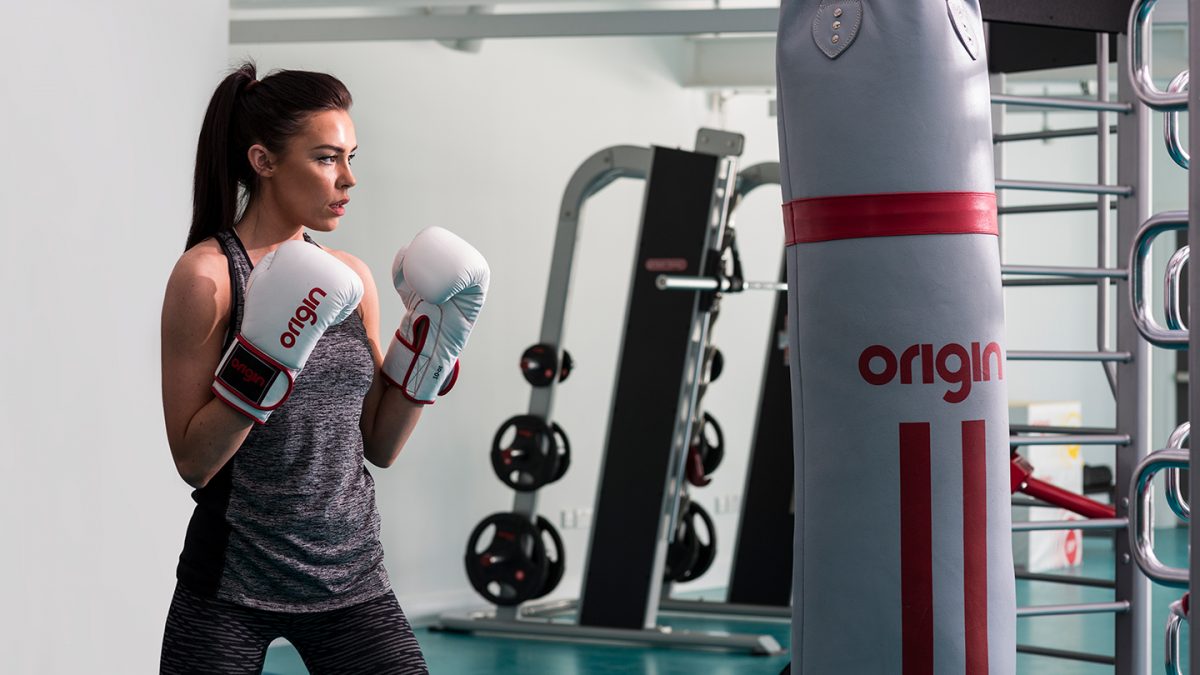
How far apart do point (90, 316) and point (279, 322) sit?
1.72 meters

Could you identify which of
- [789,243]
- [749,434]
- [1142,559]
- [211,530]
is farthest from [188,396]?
[749,434]

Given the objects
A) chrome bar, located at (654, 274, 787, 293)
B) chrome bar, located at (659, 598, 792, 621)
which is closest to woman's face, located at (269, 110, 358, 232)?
chrome bar, located at (654, 274, 787, 293)

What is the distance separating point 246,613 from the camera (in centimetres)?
210

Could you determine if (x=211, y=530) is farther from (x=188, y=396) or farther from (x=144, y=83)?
(x=144, y=83)

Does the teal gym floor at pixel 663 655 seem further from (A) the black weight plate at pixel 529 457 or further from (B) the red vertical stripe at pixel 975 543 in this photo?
(B) the red vertical stripe at pixel 975 543

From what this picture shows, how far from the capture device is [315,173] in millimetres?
2207

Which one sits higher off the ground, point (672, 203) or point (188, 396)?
point (672, 203)

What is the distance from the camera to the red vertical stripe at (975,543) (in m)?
1.98

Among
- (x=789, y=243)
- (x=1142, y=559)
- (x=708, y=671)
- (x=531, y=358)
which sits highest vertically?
(x=531, y=358)

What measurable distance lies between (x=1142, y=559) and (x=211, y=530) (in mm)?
1481

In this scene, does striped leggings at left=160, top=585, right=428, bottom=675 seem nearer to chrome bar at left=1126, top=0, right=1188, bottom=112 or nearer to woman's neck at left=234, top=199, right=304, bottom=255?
woman's neck at left=234, top=199, right=304, bottom=255

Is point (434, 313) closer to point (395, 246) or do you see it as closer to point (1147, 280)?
point (1147, 280)

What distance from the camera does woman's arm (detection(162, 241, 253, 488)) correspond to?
206 cm

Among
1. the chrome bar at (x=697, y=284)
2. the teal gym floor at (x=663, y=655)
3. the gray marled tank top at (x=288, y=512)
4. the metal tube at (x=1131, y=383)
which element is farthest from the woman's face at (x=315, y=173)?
the chrome bar at (x=697, y=284)
